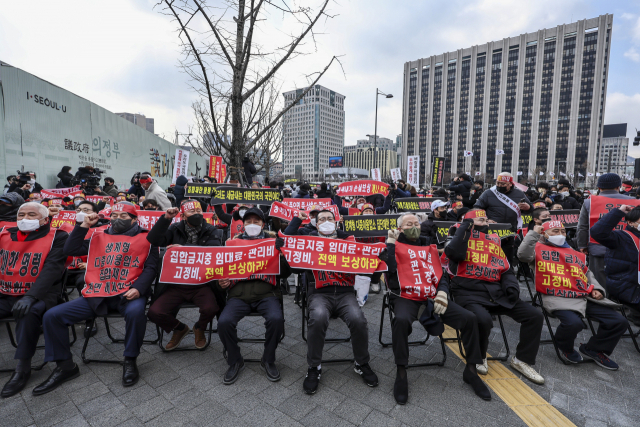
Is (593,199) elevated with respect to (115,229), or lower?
elevated

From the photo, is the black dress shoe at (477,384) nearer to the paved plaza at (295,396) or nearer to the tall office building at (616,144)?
the paved plaza at (295,396)

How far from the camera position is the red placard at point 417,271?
361cm

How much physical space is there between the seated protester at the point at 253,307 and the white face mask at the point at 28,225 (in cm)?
213

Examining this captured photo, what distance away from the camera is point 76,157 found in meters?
12.9

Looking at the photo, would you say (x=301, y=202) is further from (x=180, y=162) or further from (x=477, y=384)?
(x=180, y=162)

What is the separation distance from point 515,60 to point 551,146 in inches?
1282

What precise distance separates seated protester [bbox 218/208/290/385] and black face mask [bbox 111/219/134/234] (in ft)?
4.41

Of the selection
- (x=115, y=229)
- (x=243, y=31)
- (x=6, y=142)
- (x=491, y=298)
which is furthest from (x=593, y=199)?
(x=6, y=142)

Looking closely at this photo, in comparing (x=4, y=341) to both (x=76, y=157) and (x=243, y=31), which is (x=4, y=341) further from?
(x=76, y=157)

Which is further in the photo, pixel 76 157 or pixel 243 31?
pixel 76 157

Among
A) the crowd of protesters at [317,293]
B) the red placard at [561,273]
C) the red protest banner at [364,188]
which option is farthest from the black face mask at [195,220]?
the red placard at [561,273]

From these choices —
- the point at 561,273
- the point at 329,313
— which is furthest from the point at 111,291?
the point at 561,273

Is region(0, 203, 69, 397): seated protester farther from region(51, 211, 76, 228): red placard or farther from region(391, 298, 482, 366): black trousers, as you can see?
region(391, 298, 482, 366): black trousers

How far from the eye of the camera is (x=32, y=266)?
3.56m
